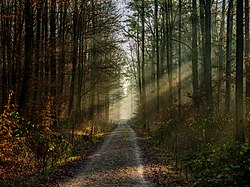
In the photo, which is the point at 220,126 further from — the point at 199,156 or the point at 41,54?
the point at 41,54

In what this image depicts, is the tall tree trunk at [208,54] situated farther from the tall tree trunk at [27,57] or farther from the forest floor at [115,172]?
the tall tree trunk at [27,57]

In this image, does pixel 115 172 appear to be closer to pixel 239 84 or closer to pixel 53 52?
pixel 239 84

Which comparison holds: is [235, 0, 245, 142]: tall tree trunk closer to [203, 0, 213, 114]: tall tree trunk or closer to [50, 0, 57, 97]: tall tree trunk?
[203, 0, 213, 114]: tall tree trunk

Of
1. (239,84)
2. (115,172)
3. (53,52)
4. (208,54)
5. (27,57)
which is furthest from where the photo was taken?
(53,52)

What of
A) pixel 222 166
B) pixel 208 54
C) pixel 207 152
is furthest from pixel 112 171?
pixel 208 54

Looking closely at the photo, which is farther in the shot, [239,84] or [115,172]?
[239,84]

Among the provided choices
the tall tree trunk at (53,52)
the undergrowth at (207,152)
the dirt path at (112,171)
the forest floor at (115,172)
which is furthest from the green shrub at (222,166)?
the tall tree trunk at (53,52)

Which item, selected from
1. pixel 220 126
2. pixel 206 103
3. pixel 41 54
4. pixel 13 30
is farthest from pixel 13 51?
pixel 220 126

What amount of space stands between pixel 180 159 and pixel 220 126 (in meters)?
2.99

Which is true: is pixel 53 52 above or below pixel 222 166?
above

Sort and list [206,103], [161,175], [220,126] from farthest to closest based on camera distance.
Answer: [206,103] < [220,126] < [161,175]

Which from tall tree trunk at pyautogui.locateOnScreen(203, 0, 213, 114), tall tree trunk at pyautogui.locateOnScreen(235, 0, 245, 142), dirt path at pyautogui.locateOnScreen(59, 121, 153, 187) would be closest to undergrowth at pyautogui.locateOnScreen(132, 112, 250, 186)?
tall tree trunk at pyautogui.locateOnScreen(235, 0, 245, 142)

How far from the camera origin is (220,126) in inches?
659

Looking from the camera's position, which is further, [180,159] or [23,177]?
[180,159]
